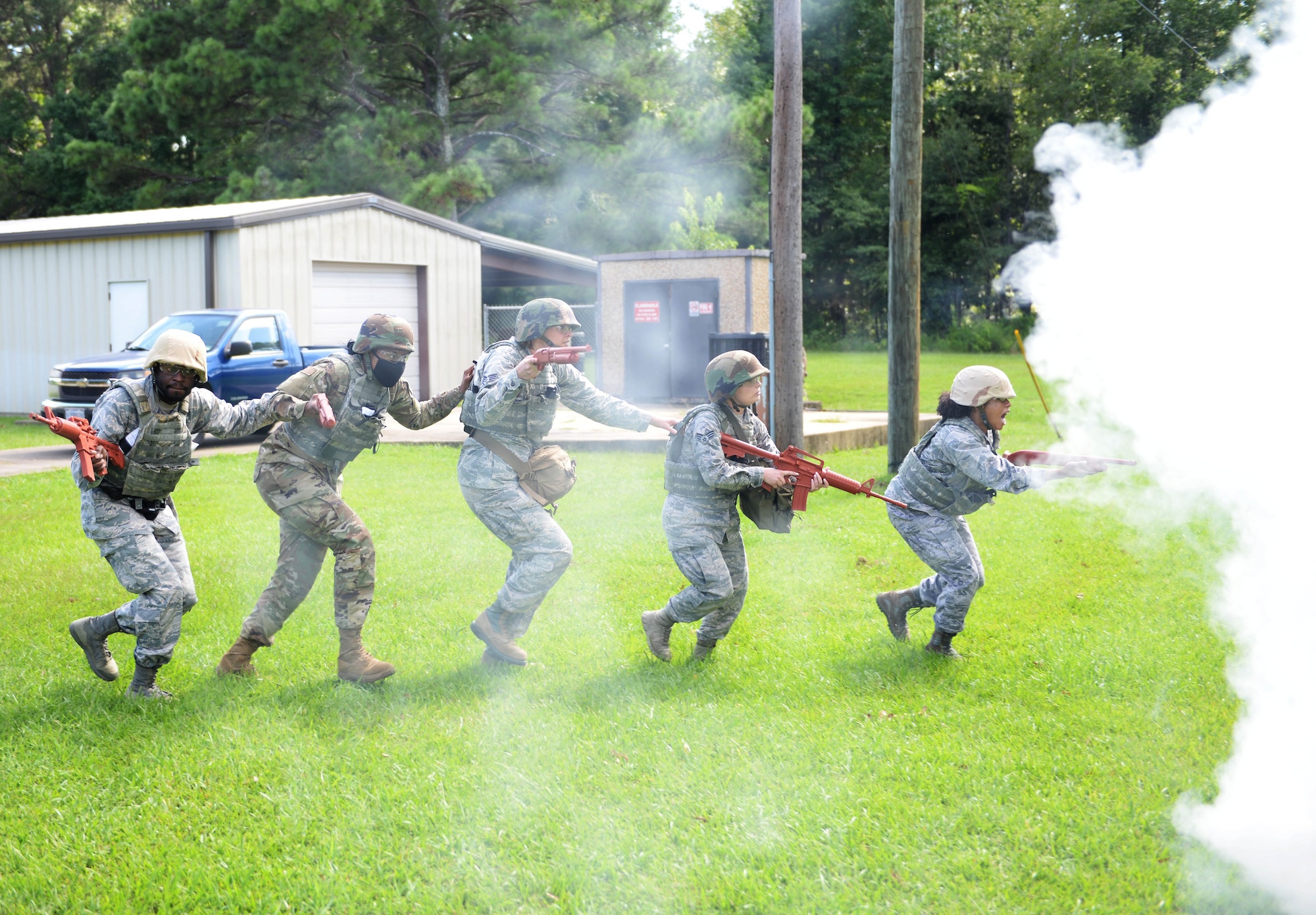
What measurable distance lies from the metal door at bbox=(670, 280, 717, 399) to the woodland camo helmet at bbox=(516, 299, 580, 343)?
13.6 m

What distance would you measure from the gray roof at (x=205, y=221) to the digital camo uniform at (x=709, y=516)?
1434 centimetres

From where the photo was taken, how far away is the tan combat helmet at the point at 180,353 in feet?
17.5

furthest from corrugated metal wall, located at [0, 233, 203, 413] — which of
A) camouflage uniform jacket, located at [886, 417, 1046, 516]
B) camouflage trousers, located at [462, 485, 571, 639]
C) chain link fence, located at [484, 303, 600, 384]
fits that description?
camouflage uniform jacket, located at [886, 417, 1046, 516]

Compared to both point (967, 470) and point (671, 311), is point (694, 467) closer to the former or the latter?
point (967, 470)

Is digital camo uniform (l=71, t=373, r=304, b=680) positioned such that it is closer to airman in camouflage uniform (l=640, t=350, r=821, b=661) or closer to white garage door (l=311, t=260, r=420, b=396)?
airman in camouflage uniform (l=640, t=350, r=821, b=661)

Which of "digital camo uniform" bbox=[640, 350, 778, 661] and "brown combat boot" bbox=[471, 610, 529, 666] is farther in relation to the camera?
"brown combat boot" bbox=[471, 610, 529, 666]

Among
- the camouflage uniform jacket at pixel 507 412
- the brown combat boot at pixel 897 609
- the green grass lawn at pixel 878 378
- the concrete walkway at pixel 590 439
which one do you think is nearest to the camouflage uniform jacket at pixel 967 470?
the brown combat boot at pixel 897 609

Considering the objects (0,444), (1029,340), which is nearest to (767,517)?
(1029,340)

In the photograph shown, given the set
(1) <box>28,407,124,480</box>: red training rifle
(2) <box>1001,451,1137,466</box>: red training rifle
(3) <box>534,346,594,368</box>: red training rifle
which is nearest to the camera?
(1) <box>28,407,124,480</box>: red training rifle

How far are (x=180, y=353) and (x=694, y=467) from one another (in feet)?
8.21

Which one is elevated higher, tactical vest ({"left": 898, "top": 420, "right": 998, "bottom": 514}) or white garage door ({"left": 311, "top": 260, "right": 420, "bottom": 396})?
white garage door ({"left": 311, "top": 260, "right": 420, "bottom": 396})

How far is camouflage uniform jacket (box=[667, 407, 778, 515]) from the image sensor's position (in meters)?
5.89

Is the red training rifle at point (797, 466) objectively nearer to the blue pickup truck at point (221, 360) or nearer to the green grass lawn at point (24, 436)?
the blue pickup truck at point (221, 360)

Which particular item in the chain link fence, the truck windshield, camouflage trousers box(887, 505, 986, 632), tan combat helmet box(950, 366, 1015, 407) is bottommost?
camouflage trousers box(887, 505, 986, 632)
